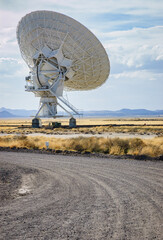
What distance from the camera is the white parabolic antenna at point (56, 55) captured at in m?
40.4

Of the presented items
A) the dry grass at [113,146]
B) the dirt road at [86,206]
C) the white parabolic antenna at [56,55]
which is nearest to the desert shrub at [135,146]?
the dry grass at [113,146]

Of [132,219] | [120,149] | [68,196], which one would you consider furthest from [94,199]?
[120,149]

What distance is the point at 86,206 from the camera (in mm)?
7301

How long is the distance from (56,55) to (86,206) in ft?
126

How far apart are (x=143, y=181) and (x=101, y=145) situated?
1147 centimetres

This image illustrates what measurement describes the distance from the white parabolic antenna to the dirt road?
31261 mm

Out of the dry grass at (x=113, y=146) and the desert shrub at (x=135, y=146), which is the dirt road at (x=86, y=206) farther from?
the desert shrub at (x=135, y=146)

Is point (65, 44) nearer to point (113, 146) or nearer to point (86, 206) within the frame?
point (113, 146)

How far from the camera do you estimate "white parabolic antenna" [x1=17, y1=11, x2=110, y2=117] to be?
40428 millimetres

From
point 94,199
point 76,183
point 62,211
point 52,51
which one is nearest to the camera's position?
point 62,211

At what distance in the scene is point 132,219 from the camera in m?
6.22

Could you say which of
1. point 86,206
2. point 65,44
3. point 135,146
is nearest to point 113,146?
point 135,146

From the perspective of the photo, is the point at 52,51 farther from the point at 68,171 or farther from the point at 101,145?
the point at 68,171

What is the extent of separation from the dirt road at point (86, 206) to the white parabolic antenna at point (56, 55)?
31261 millimetres
